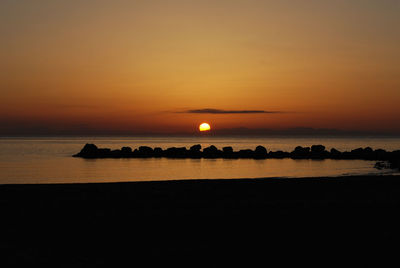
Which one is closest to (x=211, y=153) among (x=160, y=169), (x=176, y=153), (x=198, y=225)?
(x=176, y=153)

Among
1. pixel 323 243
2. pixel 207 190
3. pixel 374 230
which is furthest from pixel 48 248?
pixel 207 190

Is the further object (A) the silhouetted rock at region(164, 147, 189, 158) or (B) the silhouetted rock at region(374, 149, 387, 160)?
(A) the silhouetted rock at region(164, 147, 189, 158)

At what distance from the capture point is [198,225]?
9258 millimetres

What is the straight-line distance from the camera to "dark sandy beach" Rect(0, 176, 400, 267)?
7.02m

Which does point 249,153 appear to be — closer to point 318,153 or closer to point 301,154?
point 301,154

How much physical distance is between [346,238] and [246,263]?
7.86ft

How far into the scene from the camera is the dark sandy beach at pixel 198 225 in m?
7.02

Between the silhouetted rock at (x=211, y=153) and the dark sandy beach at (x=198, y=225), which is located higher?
the dark sandy beach at (x=198, y=225)

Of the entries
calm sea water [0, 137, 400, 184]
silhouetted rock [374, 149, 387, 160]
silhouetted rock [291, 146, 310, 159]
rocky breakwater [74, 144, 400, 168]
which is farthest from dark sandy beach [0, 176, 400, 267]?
silhouetted rock [291, 146, 310, 159]

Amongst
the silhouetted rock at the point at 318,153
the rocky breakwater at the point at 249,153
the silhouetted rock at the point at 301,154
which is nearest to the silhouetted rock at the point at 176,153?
the rocky breakwater at the point at 249,153

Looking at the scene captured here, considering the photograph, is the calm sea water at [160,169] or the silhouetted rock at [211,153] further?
the silhouetted rock at [211,153]

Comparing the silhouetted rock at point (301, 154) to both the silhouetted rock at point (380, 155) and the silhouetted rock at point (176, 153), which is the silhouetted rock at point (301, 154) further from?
the silhouetted rock at point (176, 153)

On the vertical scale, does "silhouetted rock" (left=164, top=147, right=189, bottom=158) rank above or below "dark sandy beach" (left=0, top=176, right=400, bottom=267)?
below

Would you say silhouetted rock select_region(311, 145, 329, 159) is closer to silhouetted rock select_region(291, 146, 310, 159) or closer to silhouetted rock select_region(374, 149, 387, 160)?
silhouetted rock select_region(291, 146, 310, 159)
